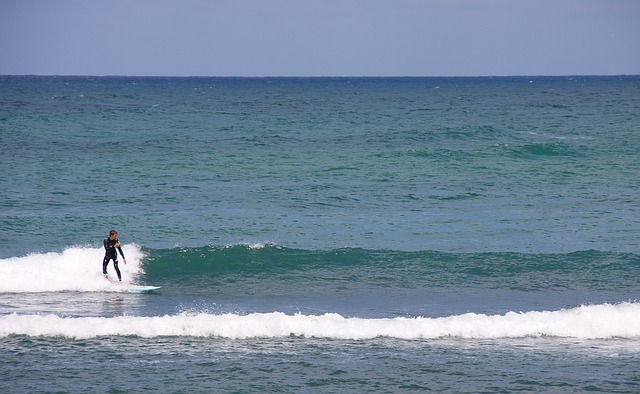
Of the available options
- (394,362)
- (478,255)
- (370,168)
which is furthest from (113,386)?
(370,168)

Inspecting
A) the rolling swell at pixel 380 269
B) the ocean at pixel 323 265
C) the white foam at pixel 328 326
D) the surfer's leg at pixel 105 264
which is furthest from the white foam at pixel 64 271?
A: the white foam at pixel 328 326

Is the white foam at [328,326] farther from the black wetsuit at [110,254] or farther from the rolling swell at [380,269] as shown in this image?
the black wetsuit at [110,254]

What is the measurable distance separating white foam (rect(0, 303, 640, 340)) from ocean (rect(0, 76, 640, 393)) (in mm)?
48

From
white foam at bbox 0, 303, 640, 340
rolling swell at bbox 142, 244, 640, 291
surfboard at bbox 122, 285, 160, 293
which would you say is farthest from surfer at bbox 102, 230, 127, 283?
white foam at bbox 0, 303, 640, 340

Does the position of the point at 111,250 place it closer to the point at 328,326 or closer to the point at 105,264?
the point at 105,264

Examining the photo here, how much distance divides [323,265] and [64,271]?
22.8ft

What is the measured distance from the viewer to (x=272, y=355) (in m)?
14.5

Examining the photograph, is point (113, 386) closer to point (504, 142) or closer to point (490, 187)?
point (490, 187)

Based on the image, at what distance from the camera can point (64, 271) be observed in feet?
69.8

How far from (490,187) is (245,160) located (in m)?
12.5

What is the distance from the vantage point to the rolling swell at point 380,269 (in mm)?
20703

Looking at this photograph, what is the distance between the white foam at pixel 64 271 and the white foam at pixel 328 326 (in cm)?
403

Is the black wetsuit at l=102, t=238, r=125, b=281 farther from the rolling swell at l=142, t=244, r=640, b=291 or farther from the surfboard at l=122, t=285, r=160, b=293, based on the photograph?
the rolling swell at l=142, t=244, r=640, b=291

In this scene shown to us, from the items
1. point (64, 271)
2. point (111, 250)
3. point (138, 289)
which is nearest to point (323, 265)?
point (138, 289)
